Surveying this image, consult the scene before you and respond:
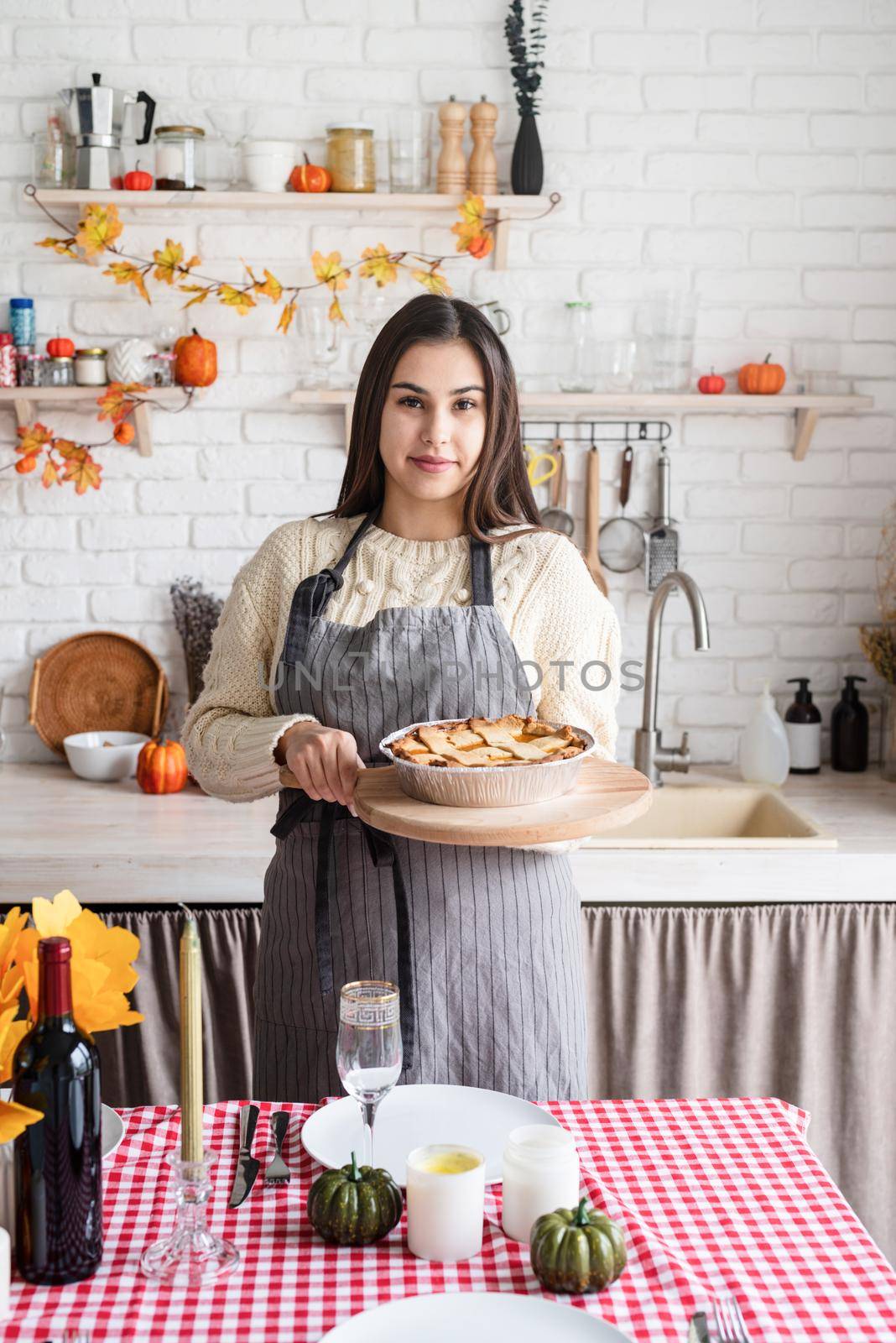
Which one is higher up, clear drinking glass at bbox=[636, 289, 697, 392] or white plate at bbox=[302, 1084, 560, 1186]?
clear drinking glass at bbox=[636, 289, 697, 392]

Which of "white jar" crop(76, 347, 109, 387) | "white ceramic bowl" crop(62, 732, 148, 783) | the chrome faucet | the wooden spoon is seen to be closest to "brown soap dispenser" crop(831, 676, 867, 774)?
the chrome faucet

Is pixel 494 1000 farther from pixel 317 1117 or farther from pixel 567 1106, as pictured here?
pixel 317 1117

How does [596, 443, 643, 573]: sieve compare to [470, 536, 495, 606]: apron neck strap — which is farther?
[596, 443, 643, 573]: sieve

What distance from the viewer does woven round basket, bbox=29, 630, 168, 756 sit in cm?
300

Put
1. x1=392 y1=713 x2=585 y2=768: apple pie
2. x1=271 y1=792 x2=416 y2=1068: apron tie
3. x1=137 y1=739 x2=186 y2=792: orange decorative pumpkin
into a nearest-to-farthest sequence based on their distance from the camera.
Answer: x1=392 y1=713 x2=585 y2=768: apple pie < x1=271 y1=792 x2=416 y2=1068: apron tie < x1=137 y1=739 x2=186 y2=792: orange decorative pumpkin

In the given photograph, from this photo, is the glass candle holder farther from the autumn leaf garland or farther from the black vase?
the black vase

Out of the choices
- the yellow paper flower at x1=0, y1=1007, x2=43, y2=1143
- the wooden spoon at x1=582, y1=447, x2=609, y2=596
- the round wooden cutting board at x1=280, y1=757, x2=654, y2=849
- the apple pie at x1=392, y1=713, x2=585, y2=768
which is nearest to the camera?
the yellow paper flower at x1=0, y1=1007, x2=43, y2=1143

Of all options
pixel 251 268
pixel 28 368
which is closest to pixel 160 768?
pixel 28 368

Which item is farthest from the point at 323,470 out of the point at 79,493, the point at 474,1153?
the point at 474,1153

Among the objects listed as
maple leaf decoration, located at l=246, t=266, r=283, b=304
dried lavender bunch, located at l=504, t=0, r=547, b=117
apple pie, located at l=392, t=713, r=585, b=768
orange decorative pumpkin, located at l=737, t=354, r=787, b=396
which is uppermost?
dried lavender bunch, located at l=504, t=0, r=547, b=117

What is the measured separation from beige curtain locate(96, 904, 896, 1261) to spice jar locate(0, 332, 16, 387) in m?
Result: 1.20

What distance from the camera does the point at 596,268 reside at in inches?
116

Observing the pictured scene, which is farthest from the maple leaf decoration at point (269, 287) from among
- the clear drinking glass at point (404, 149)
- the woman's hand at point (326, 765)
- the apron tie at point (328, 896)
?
the woman's hand at point (326, 765)

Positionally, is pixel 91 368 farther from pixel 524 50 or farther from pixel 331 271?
pixel 524 50
